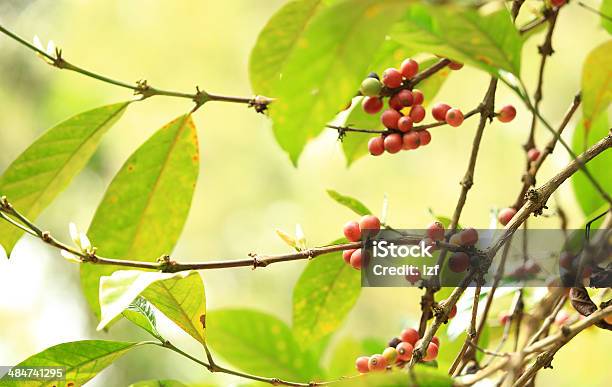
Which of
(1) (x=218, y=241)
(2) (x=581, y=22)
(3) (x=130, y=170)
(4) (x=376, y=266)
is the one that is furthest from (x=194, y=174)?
(1) (x=218, y=241)

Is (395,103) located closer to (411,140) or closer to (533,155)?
(411,140)

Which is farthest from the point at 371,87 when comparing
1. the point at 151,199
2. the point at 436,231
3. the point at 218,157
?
the point at 218,157

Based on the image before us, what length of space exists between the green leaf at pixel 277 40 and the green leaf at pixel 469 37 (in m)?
0.12

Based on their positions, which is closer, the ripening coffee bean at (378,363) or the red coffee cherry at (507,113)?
the ripening coffee bean at (378,363)

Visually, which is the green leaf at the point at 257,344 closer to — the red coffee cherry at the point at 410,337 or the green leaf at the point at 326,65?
the red coffee cherry at the point at 410,337

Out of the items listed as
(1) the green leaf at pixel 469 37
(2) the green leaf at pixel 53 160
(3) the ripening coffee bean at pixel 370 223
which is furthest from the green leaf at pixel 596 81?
(2) the green leaf at pixel 53 160

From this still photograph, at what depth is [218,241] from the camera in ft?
15.3

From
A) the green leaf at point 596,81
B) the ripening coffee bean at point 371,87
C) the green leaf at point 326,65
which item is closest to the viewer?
the green leaf at point 326,65

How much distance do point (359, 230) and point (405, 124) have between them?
0.33 ft

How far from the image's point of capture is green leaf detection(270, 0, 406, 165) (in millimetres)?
323

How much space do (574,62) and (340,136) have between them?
12.0 ft

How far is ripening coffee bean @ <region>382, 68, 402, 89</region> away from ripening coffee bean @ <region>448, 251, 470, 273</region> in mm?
161

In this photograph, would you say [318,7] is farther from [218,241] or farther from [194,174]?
[218,241]

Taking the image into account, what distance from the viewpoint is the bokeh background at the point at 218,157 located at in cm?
370
